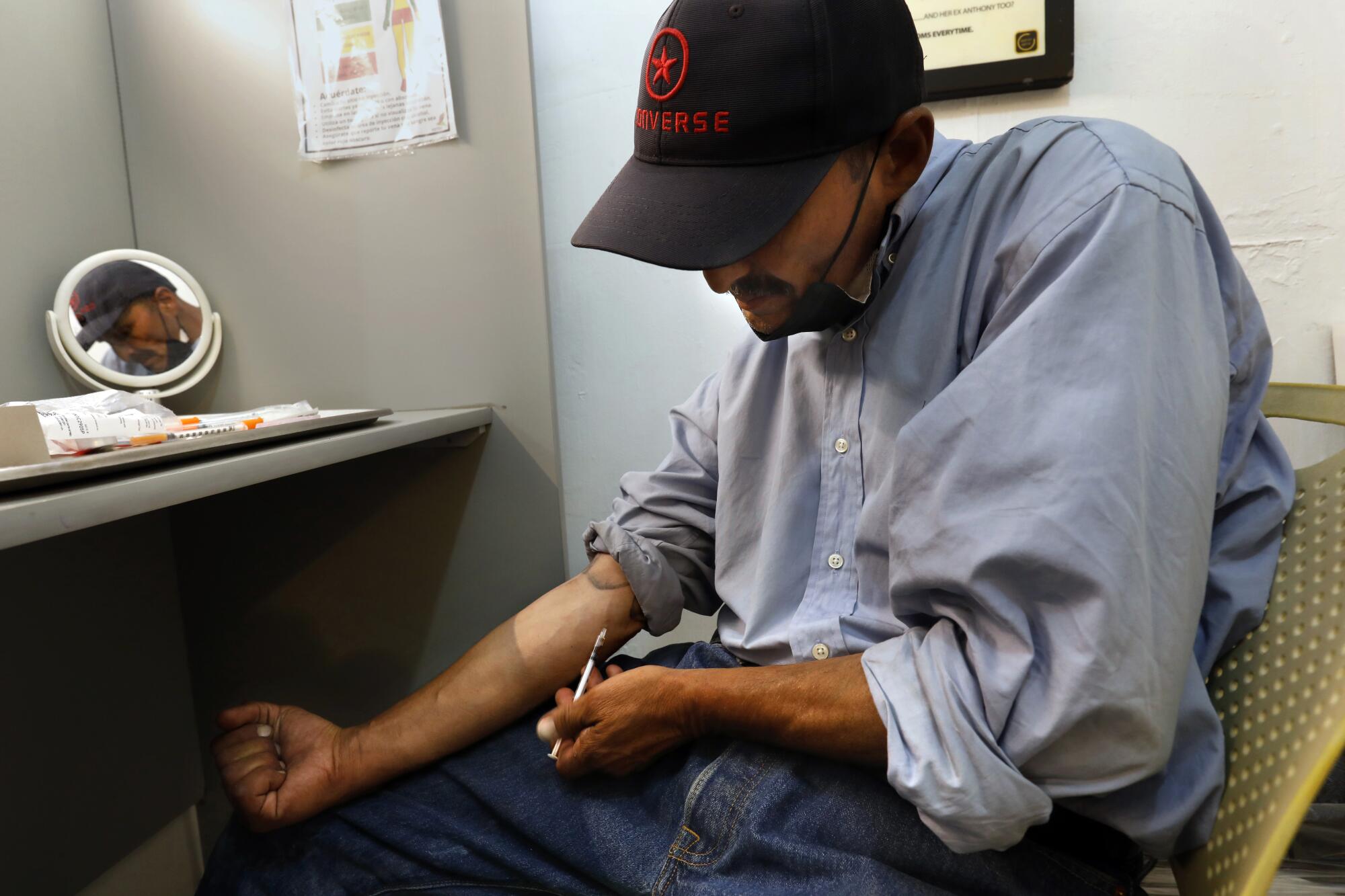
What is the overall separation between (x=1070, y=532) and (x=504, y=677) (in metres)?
0.67

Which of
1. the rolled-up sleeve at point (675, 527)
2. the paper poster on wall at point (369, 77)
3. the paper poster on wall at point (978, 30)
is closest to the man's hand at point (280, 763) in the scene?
the rolled-up sleeve at point (675, 527)

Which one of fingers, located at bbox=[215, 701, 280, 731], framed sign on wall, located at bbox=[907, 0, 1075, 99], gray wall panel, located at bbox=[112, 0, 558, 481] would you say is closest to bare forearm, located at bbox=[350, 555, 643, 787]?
fingers, located at bbox=[215, 701, 280, 731]

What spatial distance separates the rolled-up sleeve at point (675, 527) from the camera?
3.38 feet

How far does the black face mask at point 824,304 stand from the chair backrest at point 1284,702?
45cm

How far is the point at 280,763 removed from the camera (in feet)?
3.18

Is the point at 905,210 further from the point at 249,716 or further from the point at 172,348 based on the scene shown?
the point at 172,348

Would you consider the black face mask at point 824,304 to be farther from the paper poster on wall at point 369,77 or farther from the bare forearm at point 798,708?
the paper poster on wall at point 369,77

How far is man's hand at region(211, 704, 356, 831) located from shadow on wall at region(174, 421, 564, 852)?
392 millimetres

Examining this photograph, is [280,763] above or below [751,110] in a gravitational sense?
below

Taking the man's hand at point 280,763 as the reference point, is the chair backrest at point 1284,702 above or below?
above

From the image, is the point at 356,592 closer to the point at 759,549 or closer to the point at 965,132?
the point at 759,549

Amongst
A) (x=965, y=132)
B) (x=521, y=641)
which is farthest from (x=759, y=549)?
(x=965, y=132)

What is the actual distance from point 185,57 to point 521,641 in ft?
3.78

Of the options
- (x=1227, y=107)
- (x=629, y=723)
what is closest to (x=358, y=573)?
(x=629, y=723)
